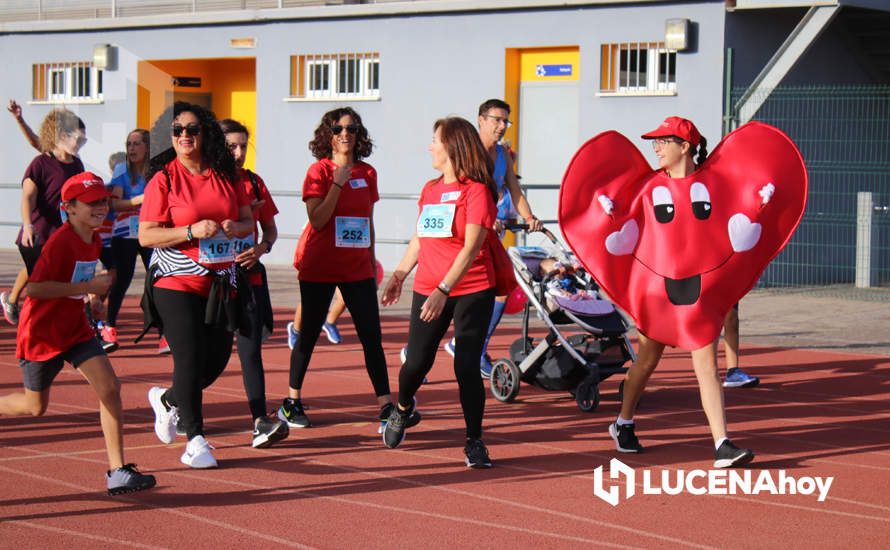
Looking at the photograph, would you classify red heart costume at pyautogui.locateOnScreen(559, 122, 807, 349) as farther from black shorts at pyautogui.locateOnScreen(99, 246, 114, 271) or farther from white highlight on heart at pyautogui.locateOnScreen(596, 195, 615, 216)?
black shorts at pyautogui.locateOnScreen(99, 246, 114, 271)

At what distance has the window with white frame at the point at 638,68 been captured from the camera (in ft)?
63.7

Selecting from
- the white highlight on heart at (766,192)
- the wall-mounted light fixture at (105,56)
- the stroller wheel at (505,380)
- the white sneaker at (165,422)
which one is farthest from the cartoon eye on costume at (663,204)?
the wall-mounted light fixture at (105,56)

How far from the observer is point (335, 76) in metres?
22.8

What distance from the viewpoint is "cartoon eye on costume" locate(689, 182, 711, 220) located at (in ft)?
25.6

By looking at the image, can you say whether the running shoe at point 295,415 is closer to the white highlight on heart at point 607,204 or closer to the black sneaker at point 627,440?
the black sneaker at point 627,440

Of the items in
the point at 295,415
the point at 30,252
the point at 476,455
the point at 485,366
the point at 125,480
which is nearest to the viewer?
the point at 125,480

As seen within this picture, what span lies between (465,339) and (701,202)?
159 cm

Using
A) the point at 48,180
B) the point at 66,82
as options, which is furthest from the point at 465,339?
the point at 66,82

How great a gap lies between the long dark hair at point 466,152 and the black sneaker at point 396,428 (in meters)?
1.43

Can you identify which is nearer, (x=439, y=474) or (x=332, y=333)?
(x=439, y=474)

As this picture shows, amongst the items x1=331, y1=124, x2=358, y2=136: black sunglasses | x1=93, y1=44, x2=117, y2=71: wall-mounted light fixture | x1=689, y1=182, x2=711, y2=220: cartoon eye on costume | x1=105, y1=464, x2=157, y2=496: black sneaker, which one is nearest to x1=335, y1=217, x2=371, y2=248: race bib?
x1=331, y1=124, x2=358, y2=136: black sunglasses

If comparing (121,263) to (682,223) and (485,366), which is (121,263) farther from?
(682,223)

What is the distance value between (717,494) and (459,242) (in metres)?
1.97

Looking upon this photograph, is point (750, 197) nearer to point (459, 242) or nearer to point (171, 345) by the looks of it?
point (459, 242)
